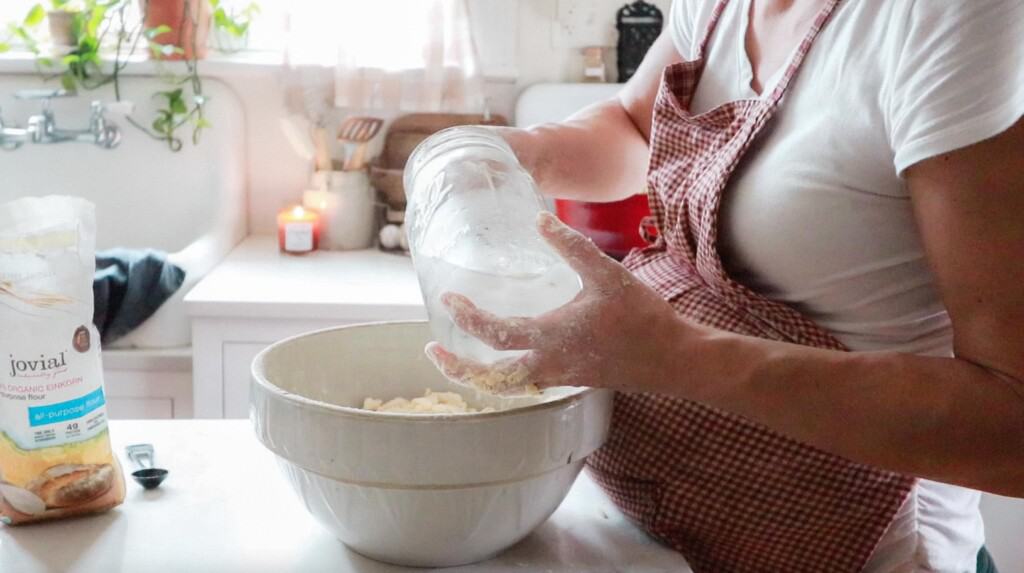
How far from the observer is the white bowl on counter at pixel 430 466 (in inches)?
25.0

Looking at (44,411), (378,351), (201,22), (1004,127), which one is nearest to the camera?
(1004,127)

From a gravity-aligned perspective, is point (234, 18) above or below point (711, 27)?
below

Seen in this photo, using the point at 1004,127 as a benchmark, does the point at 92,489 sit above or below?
below

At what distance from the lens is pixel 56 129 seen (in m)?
2.03

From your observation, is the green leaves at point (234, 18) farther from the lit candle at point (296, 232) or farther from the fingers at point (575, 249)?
the fingers at point (575, 249)

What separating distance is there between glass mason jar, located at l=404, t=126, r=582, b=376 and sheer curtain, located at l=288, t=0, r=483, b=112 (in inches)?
50.0

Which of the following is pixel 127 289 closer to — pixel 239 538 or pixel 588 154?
pixel 588 154

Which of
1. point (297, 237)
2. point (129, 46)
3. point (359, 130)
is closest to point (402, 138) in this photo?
point (359, 130)

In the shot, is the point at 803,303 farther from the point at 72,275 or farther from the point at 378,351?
the point at 72,275

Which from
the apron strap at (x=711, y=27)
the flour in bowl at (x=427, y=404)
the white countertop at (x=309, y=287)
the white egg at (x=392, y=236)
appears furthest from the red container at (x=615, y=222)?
the flour in bowl at (x=427, y=404)

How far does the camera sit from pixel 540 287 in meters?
0.67

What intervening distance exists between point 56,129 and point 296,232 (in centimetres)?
52

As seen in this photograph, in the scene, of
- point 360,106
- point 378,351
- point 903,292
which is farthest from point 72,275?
point 360,106

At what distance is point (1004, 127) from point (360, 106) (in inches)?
63.5
